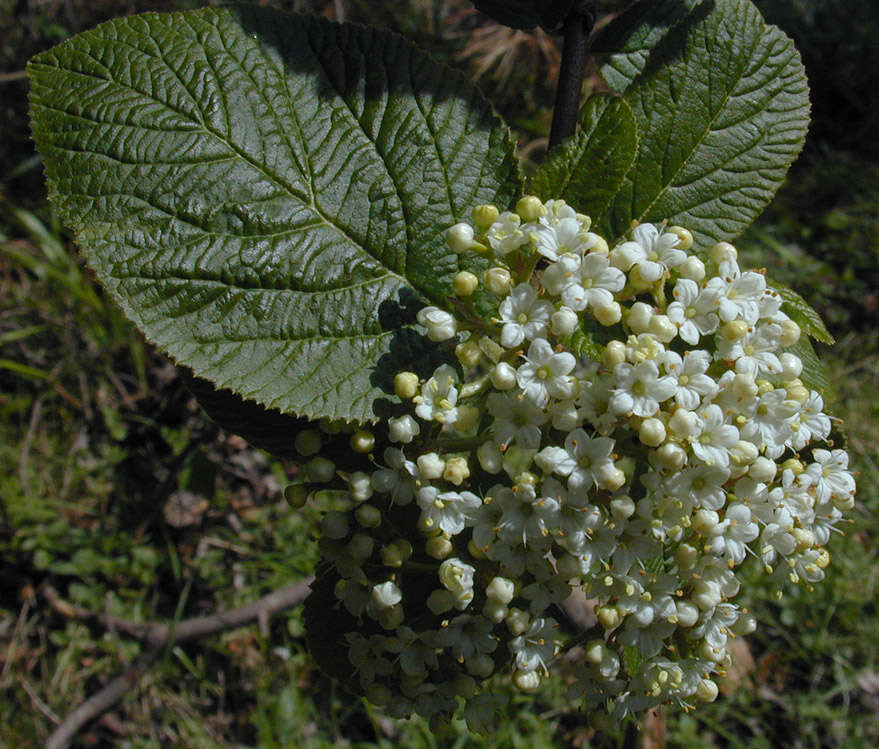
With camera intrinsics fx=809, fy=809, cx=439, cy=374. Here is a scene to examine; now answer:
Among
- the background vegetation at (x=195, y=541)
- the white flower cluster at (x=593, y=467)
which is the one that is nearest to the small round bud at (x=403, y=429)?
the white flower cluster at (x=593, y=467)

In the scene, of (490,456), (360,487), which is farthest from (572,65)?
(360,487)

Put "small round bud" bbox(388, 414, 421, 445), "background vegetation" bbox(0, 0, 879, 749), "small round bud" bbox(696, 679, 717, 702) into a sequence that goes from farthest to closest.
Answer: "background vegetation" bbox(0, 0, 879, 749)
"small round bud" bbox(696, 679, 717, 702)
"small round bud" bbox(388, 414, 421, 445)

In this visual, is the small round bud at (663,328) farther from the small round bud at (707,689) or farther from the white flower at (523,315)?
the small round bud at (707,689)

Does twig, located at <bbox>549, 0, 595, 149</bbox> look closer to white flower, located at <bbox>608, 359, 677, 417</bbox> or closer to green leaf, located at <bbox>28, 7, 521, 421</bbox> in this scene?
green leaf, located at <bbox>28, 7, 521, 421</bbox>

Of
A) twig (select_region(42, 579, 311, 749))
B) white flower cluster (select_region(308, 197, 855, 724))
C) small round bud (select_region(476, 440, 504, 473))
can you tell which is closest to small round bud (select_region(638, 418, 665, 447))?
white flower cluster (select_region(308, 197, 855, 724))

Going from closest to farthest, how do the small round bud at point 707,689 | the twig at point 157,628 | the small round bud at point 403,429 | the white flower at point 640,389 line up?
the white flower at point 640,389, the small round bud at point 403,429, the small round bud at point 707,689, the twig at point 157,628

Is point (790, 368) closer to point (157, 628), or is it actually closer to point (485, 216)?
point (485, 216)

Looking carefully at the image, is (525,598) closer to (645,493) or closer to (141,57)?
(645,493)
